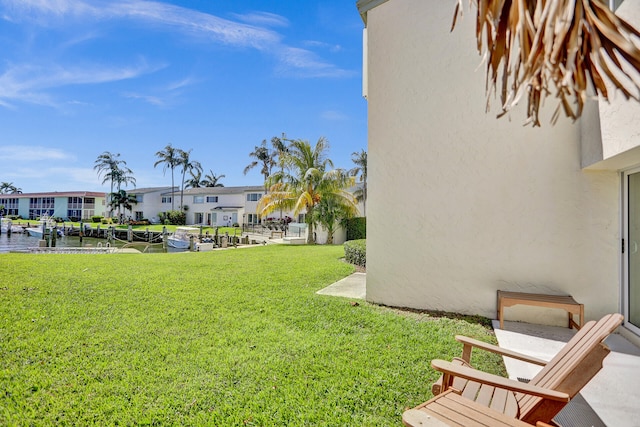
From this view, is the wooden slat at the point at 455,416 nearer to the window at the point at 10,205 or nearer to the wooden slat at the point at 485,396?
the wooden slat at the point at 485,396

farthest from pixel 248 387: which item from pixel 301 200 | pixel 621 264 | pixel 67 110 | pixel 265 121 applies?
pixel 265 121

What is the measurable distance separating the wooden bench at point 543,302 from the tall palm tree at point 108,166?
70317mm

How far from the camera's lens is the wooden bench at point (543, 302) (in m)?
5.00

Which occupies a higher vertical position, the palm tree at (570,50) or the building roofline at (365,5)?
the building roofline at (365,5)

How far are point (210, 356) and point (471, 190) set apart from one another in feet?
17.2

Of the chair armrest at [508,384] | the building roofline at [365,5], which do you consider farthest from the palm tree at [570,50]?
the building roofline at [365,5]

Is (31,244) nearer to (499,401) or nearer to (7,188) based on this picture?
(499,401)

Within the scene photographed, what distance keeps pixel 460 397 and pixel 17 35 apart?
17004 millimetres

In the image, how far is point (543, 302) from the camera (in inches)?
202

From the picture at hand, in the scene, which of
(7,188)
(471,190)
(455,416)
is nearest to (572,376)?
(455,416)

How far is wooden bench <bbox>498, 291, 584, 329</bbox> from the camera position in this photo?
5.00 metres

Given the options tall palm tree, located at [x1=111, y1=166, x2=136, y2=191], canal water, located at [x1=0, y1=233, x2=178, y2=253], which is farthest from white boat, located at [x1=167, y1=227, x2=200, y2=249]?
tall palm tree, located at [x1=111, y1=166, x2=136, y2=191]

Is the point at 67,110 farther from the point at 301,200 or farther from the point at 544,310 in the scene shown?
the point at 544,310

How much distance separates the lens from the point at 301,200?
2203 cm
